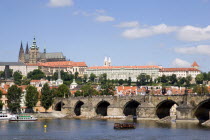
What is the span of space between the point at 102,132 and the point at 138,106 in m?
20.3

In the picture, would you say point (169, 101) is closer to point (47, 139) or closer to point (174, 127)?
point (174, 127)

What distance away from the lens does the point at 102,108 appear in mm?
108875

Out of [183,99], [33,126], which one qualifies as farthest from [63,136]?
[183,99]

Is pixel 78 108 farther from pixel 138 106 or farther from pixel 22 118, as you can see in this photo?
pixel 138 106

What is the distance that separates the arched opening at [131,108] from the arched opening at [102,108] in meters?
6.00

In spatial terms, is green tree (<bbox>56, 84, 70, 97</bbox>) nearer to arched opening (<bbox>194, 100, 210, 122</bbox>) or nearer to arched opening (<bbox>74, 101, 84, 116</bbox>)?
arched opening (<bbox>74, 101, 84, 116</bbox>)

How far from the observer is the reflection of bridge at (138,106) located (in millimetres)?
85062

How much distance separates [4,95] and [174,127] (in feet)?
156

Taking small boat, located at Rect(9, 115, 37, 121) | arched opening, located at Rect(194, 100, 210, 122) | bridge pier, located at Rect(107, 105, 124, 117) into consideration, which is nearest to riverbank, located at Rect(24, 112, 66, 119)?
small boat, located at Rect(9, 115, 37, 121)

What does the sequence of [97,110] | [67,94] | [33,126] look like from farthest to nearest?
[67,94] < [97,110] < [33,126]

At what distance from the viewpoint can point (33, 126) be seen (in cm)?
8506

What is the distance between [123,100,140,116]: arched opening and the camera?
10064 centimetres

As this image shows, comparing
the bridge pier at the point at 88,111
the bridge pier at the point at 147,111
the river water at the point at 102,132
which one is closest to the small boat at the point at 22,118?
the river water at the point at 102,132

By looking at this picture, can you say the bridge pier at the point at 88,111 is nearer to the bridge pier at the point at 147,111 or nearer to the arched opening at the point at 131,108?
the arched opening at the point at 131,108
